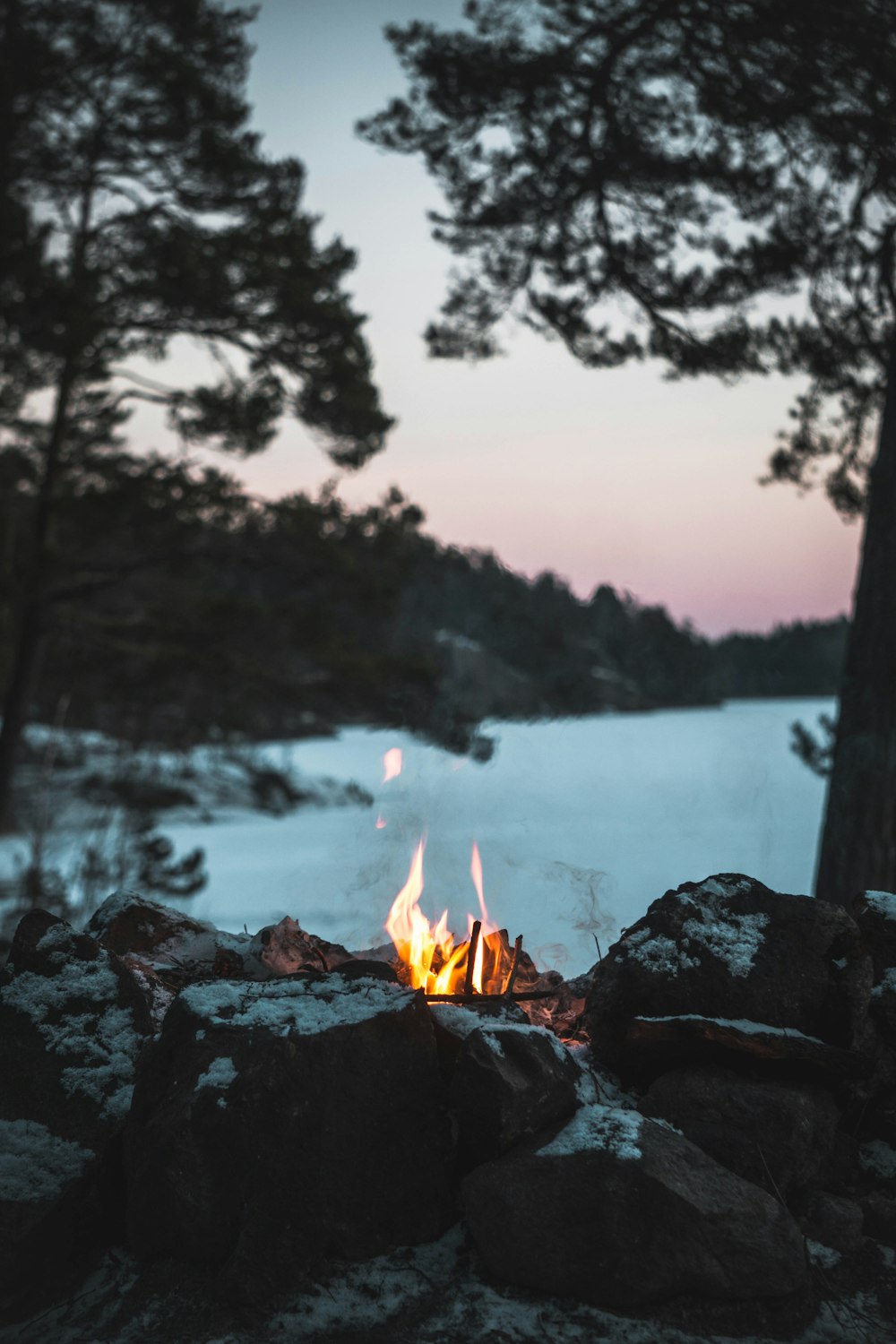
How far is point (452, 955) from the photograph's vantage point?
3312mm

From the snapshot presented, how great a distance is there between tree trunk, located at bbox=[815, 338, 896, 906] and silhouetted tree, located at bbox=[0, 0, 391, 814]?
6724 mm

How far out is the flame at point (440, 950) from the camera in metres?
3.21

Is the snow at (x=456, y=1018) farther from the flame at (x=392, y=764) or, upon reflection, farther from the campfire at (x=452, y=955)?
the flame at (x=392, y=764)

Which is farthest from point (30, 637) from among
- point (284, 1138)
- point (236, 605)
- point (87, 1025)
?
point (284, 1138)

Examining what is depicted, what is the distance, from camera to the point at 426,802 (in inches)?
156

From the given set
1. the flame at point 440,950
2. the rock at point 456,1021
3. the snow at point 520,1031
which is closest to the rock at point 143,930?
the flame at point 440,950

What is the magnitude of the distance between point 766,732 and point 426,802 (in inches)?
128

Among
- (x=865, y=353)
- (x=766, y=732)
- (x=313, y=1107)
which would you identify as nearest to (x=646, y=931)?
(x=313, y=1107)

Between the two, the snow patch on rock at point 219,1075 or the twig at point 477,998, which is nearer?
the snow patch on rock at point 219,1075

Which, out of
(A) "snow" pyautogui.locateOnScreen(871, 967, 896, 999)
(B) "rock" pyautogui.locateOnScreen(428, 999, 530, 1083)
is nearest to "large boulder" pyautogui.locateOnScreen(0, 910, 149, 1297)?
(B) "rock" pyautogui.locateOnScreen(428, 999, 530, 1083)

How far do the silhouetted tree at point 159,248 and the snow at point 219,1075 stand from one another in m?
9.42

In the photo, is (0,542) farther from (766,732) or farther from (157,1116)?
(157,1116)

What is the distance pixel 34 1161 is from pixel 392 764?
200cm

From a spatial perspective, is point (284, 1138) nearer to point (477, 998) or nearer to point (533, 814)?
point (477, 998)
